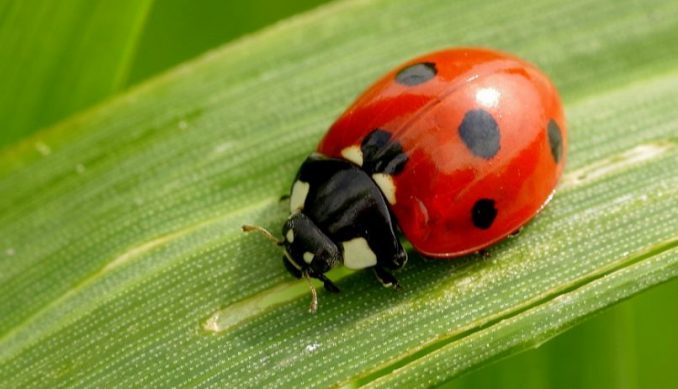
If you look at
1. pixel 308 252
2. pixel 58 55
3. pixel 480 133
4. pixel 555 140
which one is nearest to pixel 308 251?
pixel 308 252

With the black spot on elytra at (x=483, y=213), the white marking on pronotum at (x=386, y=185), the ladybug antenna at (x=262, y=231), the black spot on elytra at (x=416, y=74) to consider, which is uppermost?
the black spot on elytra at (x=416, y=74)

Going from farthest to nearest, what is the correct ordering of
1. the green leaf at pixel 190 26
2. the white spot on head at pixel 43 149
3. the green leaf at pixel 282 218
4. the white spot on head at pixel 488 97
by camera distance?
the green leaf at pixel 190 26 < the white spot on head at pixel 43 149 < the white spot on head at pixel 488 97 < the green leaf at pixel 282 218

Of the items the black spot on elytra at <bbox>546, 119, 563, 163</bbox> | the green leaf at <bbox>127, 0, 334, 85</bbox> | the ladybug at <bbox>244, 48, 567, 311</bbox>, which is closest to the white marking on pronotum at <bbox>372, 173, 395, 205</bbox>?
the ladybug at <bbox>244, 48, 567, 311</bbox>

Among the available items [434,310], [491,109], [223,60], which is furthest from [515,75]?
[223,60]

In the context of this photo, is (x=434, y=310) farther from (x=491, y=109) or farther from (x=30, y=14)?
(x=30, y=14)

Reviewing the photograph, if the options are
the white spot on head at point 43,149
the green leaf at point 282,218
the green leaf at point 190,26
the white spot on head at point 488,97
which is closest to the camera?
the green leaf at point 282,218

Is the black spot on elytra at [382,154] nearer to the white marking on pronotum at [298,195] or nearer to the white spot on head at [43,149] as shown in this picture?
the white marking on pronotum at [298,195]

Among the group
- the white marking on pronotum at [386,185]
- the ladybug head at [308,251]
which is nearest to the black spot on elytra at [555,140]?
the white marking on pronotum at [386,185]

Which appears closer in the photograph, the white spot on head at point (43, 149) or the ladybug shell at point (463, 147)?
the ladybug shell at point (463, 147)
